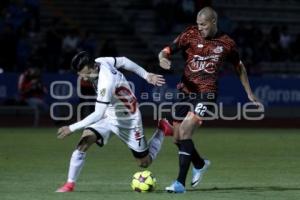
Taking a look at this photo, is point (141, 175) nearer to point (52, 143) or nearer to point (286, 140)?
point (52, 143)

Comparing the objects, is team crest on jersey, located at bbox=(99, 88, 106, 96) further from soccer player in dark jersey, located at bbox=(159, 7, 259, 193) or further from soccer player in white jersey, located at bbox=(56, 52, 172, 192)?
soccer player in dark jersey, located at bbox=(159, 7, 259, 193)

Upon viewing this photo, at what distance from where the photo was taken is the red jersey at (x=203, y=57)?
11.4 meters

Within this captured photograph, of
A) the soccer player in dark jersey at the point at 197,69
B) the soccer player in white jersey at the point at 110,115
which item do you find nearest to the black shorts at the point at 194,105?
the soccer player in dark jersey at the point at 197,69

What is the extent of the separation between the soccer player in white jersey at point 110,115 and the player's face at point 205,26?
819 millimetres

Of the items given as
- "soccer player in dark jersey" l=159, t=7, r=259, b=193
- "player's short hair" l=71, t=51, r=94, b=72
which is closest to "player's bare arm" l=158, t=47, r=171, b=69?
"soccer player in dark jersey" l=159, t=7, r=259, b=193

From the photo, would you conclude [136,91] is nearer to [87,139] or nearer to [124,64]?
[124,64]

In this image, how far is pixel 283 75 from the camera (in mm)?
30453

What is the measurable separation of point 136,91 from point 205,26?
15.6 m

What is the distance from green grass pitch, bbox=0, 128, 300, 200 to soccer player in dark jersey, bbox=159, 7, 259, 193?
671mm

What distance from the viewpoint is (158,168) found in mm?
14406

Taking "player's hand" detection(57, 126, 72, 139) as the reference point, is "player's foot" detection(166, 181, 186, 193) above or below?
below

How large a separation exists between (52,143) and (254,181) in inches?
296

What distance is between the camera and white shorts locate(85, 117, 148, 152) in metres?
11.2

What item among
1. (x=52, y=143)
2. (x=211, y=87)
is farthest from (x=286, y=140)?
(x=211, y=87)
